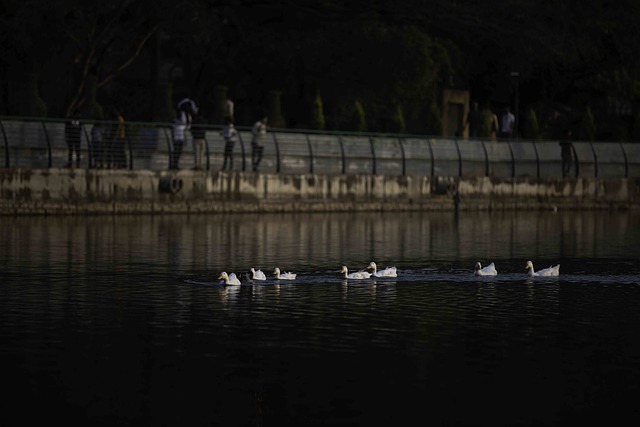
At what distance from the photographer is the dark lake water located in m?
13.9

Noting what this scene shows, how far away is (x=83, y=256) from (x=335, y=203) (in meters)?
26.0

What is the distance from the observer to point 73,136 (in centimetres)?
5125

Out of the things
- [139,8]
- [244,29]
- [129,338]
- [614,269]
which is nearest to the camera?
[129,338]

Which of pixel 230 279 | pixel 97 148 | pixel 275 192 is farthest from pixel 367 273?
pixel 275 192

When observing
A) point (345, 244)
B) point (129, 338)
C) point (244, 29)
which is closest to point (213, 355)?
point (129, 338)

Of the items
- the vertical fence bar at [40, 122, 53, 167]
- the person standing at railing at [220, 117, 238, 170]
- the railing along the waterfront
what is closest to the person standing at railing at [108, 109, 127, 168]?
the railing along the waterfront

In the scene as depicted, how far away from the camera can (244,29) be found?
220 ft

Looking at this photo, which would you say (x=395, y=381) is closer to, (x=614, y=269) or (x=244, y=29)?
(x=614, y=269)

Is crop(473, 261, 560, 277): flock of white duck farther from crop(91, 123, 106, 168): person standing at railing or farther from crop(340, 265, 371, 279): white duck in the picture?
crop(91, 123, 106, 168): person standing at railing

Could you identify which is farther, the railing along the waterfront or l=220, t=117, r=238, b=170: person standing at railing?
l=220, t=117, r=238, b=170: person standing at railing

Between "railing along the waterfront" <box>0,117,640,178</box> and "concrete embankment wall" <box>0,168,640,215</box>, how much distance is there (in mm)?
746

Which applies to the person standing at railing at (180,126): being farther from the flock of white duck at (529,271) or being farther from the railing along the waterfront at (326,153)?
the flock of white duck at (529,271)

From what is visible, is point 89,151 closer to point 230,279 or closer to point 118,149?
point 118,149

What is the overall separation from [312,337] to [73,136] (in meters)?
33.8
